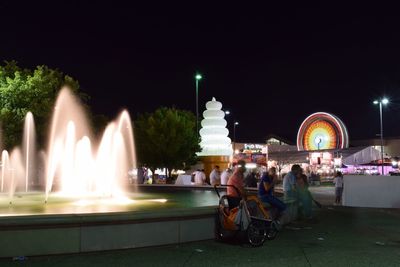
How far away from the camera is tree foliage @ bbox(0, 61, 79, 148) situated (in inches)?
1264

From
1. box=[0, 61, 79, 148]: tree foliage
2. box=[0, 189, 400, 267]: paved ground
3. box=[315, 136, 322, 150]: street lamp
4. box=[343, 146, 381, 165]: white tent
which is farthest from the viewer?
box=[315, 136, 322, 150]: street lamp

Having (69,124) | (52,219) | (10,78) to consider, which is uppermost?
(10,78)

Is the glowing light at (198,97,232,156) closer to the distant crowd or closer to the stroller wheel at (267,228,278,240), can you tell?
the distant crowd

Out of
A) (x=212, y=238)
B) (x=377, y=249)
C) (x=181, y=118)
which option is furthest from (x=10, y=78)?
(x=377, y=249)

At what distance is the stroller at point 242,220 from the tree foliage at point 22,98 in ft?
80.8

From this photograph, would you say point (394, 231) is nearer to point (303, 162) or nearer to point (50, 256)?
point (50, 256)

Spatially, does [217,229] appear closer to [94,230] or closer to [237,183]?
[237,183]

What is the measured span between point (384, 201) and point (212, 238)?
1213 cm

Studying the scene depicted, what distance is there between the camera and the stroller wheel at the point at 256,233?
10.4 metres

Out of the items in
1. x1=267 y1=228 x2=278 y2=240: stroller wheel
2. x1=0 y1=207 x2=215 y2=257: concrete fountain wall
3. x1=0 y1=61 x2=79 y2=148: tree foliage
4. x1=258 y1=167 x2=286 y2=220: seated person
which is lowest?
x1=267 y1=228 x2=278 y2=240: stroller wheel

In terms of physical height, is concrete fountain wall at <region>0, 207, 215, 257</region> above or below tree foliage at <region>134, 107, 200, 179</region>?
below

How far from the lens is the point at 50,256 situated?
929 centimetres

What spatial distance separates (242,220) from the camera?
34.1 ft

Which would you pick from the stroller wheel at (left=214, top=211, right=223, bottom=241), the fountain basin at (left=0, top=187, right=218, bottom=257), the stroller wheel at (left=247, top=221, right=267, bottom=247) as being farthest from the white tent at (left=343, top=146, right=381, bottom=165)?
the fountain basin at (left=0, top=187, right=218, bottom=257)
